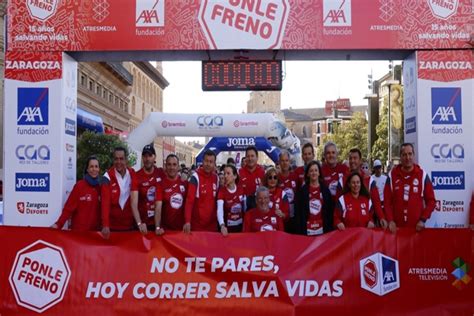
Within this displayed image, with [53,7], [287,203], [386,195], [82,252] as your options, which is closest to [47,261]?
[82,252]

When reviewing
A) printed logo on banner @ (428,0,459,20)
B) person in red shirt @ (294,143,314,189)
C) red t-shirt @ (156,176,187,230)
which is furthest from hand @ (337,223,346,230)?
printed logo on banner @ (428,0,459,20)

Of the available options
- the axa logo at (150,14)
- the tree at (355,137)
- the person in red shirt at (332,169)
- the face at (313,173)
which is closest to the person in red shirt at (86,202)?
the axa logo at (150,14)

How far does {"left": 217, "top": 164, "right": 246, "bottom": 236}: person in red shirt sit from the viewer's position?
677 centimetres

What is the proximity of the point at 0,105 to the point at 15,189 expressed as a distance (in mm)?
22704

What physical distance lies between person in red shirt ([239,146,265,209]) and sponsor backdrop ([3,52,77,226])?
261cm

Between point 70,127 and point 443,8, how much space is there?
5.53 meters

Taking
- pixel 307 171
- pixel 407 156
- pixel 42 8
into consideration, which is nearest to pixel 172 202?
pixel 307 171

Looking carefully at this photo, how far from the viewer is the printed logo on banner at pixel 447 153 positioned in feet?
26.1

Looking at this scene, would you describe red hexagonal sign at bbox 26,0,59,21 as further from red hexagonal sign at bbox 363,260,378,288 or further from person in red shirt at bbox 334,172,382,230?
red hexagonal sign at bbox 363,260,378,288

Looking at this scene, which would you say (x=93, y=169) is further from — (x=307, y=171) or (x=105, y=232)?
(x=307, y=171)

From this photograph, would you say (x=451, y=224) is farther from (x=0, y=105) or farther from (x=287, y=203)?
(x=0, y=105)

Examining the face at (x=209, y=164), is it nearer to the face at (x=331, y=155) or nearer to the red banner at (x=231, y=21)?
the face at (x=331, y=155)

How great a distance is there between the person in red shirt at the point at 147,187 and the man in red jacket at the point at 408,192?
2.83m

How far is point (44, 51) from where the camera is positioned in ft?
26.0
